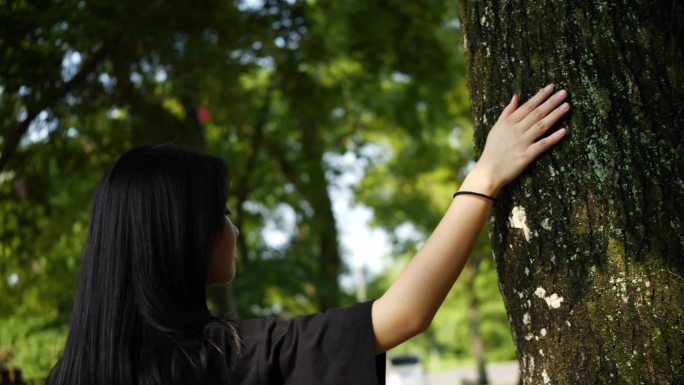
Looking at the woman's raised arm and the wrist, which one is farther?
the wrist

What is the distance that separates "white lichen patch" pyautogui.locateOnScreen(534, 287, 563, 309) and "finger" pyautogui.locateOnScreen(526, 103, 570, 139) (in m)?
0.43

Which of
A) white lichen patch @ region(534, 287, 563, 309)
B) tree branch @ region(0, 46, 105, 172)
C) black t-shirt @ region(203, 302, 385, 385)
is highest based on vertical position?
tree branch @ region(0, 46, 105, 172)

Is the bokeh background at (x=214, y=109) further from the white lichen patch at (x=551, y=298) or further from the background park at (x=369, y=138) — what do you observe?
the white lichen patch at (x=551, y=298)

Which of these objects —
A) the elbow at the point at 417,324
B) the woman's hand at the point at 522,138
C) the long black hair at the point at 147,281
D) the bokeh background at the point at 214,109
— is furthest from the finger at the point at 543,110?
the bokeh background at the point at 214,109

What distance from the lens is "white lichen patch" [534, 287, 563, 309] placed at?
87.1 inches

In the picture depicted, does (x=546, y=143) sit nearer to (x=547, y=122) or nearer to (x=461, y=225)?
(x=547, y=122)

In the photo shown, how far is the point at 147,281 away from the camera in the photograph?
2.05 metres

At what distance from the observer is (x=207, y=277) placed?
2.19m

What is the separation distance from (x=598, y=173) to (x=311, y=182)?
1138 cm

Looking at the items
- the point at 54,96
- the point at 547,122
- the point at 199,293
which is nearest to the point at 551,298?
the point at 547,122

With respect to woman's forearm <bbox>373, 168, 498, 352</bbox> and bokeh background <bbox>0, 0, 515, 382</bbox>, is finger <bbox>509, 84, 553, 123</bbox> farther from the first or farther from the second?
bokeh background <bbox>0, 0, 515, 382</bbox>

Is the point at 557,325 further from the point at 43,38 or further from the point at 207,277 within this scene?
the point at 43,38

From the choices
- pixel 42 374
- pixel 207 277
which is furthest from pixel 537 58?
pixel 42 374

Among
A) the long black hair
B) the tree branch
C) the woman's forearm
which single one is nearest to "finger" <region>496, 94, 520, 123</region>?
the woman's forearm
